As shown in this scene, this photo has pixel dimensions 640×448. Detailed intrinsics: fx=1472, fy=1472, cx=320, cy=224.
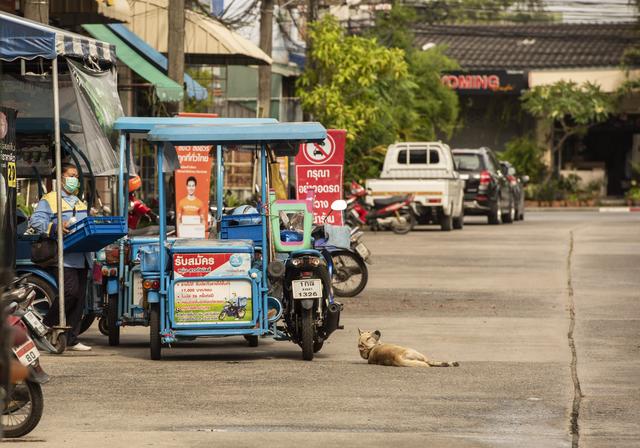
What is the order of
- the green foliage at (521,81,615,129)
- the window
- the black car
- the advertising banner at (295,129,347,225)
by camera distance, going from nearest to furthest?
the advertising banner at (295,129,347,225)
the window
the black car
the green foliage at (521,81,615,129)

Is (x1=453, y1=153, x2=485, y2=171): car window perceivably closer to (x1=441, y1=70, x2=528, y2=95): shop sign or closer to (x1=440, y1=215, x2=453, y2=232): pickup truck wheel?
(x1=440, y1=215, x2=453, y2=232): pickup truck wheel

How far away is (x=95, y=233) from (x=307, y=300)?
1.97 m

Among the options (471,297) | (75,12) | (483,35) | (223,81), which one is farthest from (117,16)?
(483,35)

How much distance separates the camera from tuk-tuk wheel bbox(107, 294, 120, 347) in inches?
535

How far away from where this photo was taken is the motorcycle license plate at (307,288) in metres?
12.6

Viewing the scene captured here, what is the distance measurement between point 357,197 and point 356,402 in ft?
67.9

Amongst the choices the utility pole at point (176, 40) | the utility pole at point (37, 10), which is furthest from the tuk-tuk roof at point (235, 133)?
the utility pole at point (176, 40)

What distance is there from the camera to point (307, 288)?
12.6 meters

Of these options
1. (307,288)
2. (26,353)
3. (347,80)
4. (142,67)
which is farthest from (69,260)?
(347,80)

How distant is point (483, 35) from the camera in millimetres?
63062

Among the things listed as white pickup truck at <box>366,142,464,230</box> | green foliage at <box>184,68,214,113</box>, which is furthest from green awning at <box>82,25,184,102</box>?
white pickup truck at <box>366,142,464,230</box>

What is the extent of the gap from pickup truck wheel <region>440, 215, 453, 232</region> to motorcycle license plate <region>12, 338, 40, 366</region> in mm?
25185

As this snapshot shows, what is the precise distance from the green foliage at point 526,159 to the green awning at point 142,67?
93.6ft

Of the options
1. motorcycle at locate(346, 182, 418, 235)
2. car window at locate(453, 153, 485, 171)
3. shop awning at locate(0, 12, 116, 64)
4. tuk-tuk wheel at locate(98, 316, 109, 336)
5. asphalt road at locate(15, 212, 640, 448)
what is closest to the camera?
asphalt road at locate(15, 212, 640, 448)
